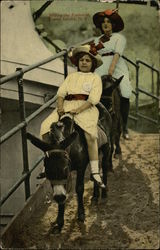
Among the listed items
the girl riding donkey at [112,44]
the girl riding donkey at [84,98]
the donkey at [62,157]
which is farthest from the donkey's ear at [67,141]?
the girl riding donkey at [112,44]

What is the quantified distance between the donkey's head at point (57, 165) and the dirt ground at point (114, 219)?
724mm

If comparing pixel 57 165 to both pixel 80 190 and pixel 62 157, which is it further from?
pixel 80 190

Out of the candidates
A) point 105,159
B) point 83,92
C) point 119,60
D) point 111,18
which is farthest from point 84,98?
point 119,60

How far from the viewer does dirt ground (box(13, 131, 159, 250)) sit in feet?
12.6

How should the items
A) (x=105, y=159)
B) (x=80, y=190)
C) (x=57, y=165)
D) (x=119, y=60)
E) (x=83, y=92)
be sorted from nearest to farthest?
(x=57, y=165) < (x=83, y=92) < (x=80, y=190) < (x=105, y=159) < (x=119, y=60)

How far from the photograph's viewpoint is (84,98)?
3.89 meters

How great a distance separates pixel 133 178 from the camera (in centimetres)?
538

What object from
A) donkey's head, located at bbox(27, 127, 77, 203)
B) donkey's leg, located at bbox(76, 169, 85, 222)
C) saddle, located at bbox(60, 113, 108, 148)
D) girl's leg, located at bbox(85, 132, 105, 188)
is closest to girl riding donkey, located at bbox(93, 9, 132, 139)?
saddle, located at bbox(60, 113, 108, 148)

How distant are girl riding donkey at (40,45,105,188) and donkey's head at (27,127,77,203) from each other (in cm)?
45

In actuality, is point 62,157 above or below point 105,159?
above

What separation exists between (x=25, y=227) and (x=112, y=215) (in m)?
0.88

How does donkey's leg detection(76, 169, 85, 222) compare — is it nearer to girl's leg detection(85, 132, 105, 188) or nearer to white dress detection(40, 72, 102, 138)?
girl's leg detection(85, 132, 105, 188)

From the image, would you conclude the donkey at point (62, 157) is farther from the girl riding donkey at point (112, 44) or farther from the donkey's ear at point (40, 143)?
the girl riding donkey at point (112, 44)

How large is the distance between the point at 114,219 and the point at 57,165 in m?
1.26
